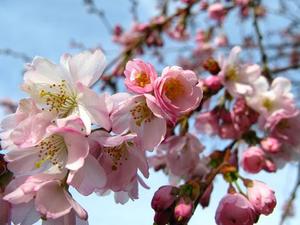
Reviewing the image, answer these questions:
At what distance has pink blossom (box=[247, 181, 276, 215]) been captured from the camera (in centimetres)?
148

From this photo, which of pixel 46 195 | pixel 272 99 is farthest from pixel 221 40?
pixel 46 195

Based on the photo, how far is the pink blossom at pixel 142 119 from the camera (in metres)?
1.22

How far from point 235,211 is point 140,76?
1.62 ft

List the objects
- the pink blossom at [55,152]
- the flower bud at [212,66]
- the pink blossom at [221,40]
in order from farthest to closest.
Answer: the pink blossom at [221,40], the flower bud at [212,66], the pink blossom at [55,152]

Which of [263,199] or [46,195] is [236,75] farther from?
[46,195]

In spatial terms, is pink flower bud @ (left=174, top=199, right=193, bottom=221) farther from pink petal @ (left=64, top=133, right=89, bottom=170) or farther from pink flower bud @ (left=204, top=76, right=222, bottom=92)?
pink flower bud @ (left=204, top=76, right=222, bottom=92)

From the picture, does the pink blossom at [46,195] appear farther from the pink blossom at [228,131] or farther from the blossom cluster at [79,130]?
the pink blossom at [228,131]

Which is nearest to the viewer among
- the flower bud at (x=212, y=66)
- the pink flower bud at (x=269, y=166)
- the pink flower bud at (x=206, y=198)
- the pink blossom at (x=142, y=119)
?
the pink blossom at (x=142, y=119)

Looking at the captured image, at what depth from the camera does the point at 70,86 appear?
4.38ft

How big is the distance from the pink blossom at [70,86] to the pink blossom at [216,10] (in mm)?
3039

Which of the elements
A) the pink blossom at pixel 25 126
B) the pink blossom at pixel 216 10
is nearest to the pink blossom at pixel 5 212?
the pink blossom at pixel 25 126

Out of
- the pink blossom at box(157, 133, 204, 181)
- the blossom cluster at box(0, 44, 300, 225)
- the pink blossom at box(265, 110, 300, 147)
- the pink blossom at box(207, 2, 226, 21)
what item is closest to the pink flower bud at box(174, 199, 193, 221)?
the blossom cluster at box(0, 44, 300, 225)

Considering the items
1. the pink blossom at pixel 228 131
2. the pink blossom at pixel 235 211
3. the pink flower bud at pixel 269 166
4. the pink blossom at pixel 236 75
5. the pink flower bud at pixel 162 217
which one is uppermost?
the pink flower bud at pixel 162 217

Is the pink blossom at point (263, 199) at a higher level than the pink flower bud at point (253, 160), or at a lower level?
higher
